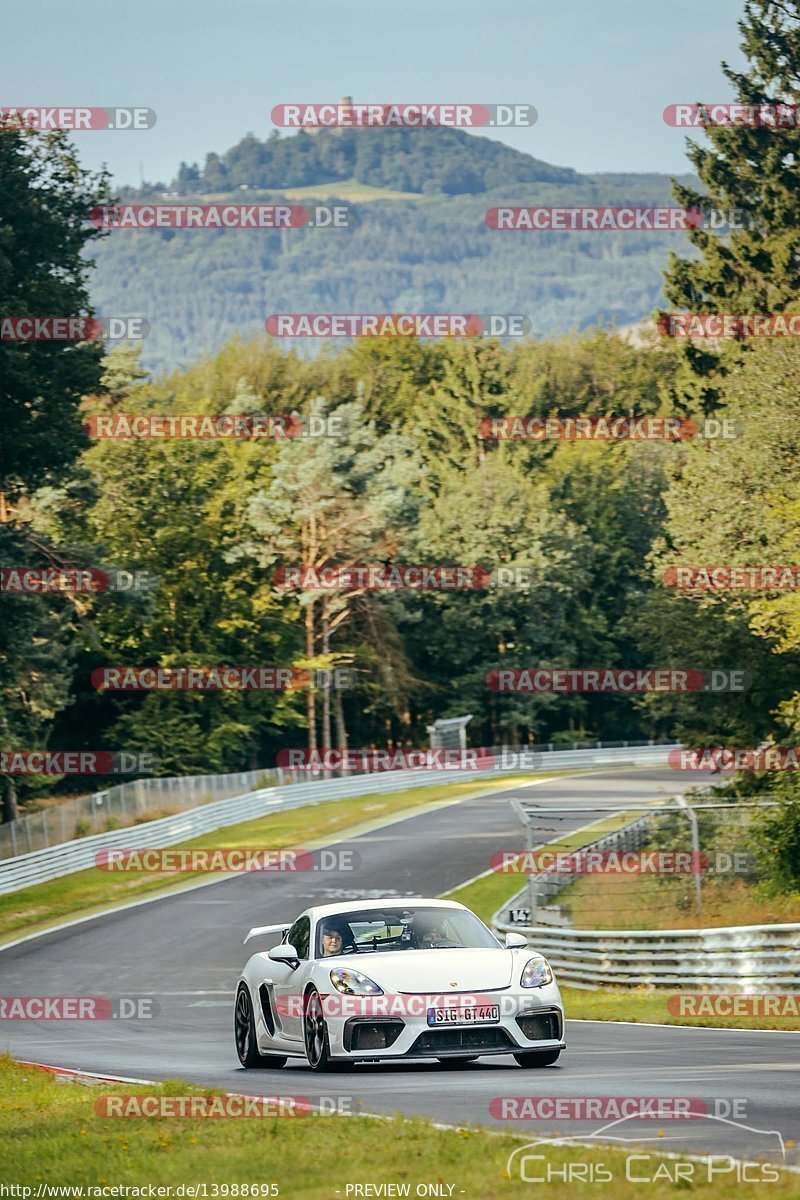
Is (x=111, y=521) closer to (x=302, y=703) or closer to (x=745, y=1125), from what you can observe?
(x=302, y=703)

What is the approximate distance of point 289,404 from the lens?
10481 cm

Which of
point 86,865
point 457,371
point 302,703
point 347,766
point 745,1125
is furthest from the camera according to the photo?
point 457,371

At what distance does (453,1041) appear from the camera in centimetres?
1309

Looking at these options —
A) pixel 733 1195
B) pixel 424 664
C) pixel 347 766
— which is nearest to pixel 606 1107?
pixel 733 1195

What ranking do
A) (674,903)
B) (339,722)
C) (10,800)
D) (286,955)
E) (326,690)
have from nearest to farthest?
(286,955) → (674,903) → (10,800) → (326,690) → (339,722)

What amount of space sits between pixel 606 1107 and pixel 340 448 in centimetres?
7025

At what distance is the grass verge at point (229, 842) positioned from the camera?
138 feet
